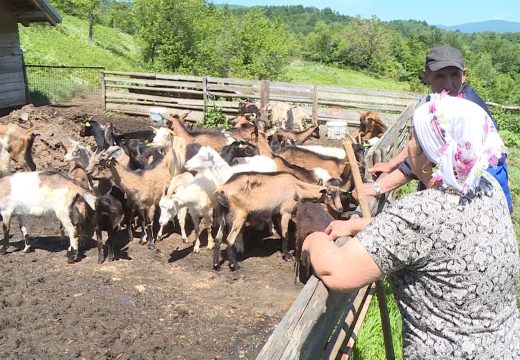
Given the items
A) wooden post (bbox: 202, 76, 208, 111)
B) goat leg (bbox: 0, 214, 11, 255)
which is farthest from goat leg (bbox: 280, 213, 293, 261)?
wooden post (bbox: 202, 76, 208, 111)

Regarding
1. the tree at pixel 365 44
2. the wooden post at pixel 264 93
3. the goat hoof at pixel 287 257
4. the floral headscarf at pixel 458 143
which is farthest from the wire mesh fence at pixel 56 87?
the tree at pixel 365 44

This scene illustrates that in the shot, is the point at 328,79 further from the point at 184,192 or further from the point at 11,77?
the point at 184,192

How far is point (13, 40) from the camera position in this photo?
16359mm

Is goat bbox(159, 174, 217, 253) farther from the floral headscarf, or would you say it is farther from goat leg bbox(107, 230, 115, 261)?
the floral headscarf

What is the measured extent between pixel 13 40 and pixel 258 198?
12817 millimetres

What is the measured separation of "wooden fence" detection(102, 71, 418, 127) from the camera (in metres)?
16.7

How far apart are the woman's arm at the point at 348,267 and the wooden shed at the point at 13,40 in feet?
51.4

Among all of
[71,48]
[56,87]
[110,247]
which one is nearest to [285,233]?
[110,247]

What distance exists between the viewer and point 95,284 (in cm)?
652

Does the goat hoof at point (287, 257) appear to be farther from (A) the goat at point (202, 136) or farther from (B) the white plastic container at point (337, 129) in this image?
(B) the white plastic container at point (337, 129)

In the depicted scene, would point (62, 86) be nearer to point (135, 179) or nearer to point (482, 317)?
point (135, 179)

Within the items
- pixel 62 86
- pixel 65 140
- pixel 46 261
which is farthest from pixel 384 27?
pixel 46 261

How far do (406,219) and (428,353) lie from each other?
0.69m

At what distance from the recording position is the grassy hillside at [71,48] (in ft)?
102
